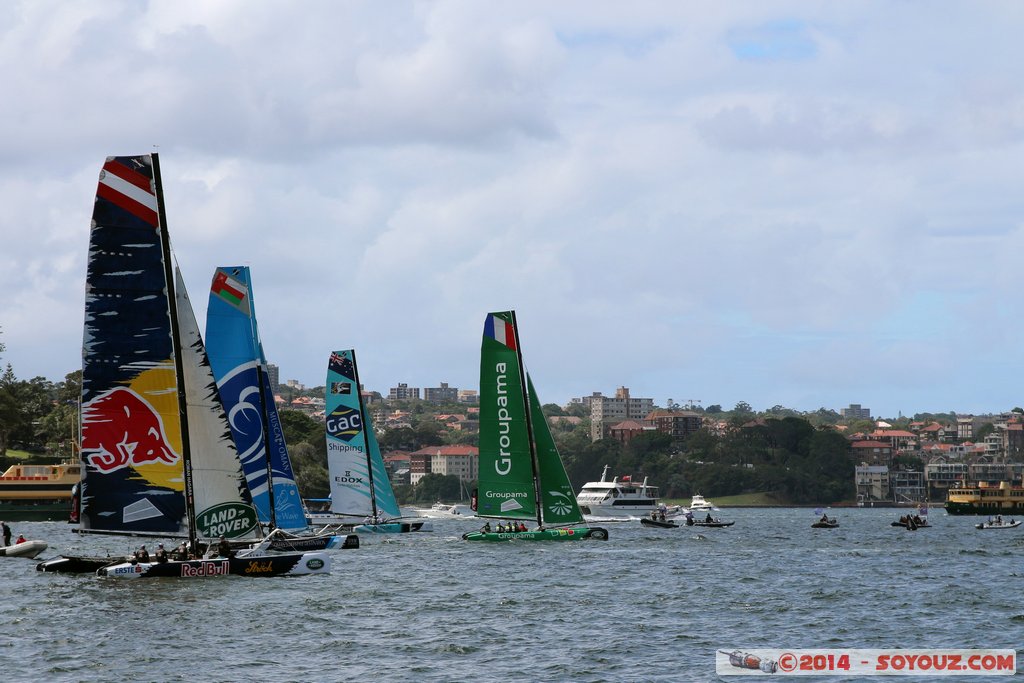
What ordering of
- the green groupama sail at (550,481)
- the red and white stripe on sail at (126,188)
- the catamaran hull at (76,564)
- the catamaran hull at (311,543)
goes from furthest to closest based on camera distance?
the green groupama sail at (550,481), the catamaran hull at (311,543), the catamaran hull at (76,564), the red and white stripe on sail at (126,188)

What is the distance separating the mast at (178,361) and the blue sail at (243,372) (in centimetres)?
1427

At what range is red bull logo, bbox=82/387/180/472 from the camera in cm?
4688

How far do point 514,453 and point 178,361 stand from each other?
3173 cm

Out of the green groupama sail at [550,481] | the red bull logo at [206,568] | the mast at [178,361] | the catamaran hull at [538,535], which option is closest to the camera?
the red bull logo at [206,568]

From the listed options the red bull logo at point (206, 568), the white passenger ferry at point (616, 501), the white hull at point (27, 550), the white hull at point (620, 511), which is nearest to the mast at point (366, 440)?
the white hull at point (27, 550)

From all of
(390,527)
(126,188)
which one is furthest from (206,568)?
(390,527)

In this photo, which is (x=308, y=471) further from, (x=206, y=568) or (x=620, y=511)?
(x=206, y=568)

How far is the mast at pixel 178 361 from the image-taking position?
46.5 metres

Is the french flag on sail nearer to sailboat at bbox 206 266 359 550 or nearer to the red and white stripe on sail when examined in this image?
sailboat at bbox 206 266 359 550

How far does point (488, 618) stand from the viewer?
4278cm

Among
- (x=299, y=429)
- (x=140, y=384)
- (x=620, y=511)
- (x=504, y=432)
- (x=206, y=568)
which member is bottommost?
(x=620, y=511)

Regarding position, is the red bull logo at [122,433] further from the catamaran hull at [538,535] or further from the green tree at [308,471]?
the green tree at [308,471]

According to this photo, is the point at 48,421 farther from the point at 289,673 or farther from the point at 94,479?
the point at 289,673
